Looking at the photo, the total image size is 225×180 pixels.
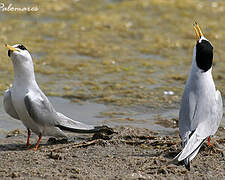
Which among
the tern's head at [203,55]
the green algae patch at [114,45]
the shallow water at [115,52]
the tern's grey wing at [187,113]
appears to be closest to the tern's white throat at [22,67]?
the shallow water at [115,52]

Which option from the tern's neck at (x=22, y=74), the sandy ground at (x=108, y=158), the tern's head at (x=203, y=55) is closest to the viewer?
the sandy ground at (x=108, y=158)

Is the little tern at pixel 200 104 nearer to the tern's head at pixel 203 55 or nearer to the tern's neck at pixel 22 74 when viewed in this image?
the tern's head at pixel 203 55

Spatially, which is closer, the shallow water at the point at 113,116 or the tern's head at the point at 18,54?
the tern's head at the point at 18,54

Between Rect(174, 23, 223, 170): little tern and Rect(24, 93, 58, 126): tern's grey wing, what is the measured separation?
4.05 feet

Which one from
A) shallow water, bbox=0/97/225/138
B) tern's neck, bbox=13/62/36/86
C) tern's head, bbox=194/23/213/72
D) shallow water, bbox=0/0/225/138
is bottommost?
shallow water, bbox=0/97/225/138

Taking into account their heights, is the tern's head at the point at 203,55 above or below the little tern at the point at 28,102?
above

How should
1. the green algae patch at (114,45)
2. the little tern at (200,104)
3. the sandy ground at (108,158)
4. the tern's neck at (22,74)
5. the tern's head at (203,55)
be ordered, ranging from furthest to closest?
1. the green algae patch at (114,45)
2. the tern's neck at (22,74)
3. the tern's head at (203,55)
4. the little tern at (200,104)
5. the sandy ground at (108,158)

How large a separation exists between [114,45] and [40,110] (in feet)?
12.8

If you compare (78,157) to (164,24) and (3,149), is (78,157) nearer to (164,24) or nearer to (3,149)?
(3,149)

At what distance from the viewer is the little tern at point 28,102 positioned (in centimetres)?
482

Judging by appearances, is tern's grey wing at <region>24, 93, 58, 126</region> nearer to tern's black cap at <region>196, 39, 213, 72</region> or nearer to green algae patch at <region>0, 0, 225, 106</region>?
tern's black cap at <region>196, 39, 213, 72</region>

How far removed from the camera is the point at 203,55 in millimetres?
4754

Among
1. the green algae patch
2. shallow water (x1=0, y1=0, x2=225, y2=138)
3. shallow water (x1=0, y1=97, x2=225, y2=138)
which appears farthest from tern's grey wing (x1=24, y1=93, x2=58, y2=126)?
the green algae patch

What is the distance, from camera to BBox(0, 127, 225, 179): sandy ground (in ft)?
13.9
